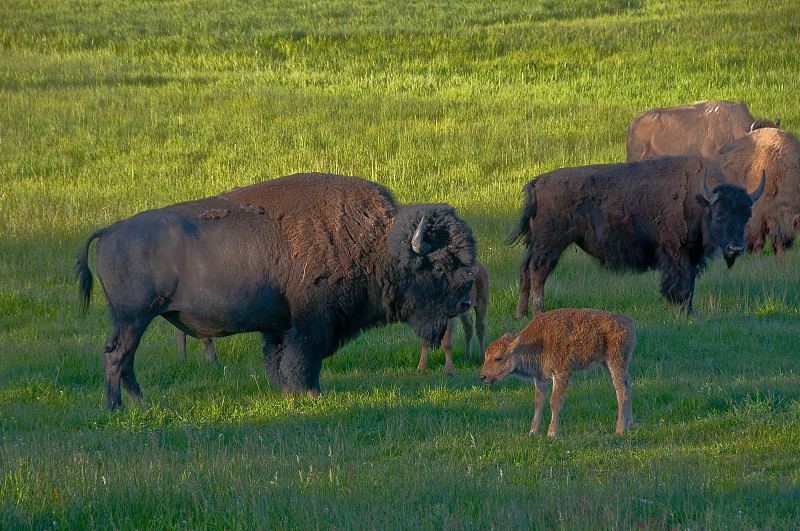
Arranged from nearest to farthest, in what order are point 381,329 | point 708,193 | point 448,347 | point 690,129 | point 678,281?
point 448,347 < point 381,329 < point 708,193 < point 678,281 < point 690,129

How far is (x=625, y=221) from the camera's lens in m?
12.1

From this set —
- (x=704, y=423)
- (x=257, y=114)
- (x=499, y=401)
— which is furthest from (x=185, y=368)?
(x=257, y=114)

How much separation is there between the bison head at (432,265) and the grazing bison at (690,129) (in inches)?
464

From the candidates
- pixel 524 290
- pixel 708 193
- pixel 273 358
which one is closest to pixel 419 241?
pixel 273 358

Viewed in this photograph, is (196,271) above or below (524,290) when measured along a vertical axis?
above

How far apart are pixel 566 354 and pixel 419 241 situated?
185 cm

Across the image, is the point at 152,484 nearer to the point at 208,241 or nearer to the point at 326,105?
the point at 208,241

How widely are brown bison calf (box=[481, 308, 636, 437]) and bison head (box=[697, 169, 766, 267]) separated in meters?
5.24

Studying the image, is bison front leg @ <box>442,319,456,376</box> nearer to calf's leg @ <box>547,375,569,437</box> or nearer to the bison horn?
the bison horn

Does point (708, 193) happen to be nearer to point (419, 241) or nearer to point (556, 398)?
point (419, 241)

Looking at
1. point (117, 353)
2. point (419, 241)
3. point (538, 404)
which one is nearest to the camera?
point (538, 404)

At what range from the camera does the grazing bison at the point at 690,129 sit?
62.4ft

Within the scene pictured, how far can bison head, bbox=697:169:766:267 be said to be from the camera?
38.1ft

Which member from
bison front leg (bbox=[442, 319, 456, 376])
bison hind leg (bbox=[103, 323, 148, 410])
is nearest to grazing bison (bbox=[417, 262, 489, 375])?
bison front leg (bbox=[442, 319, 456, 376])
